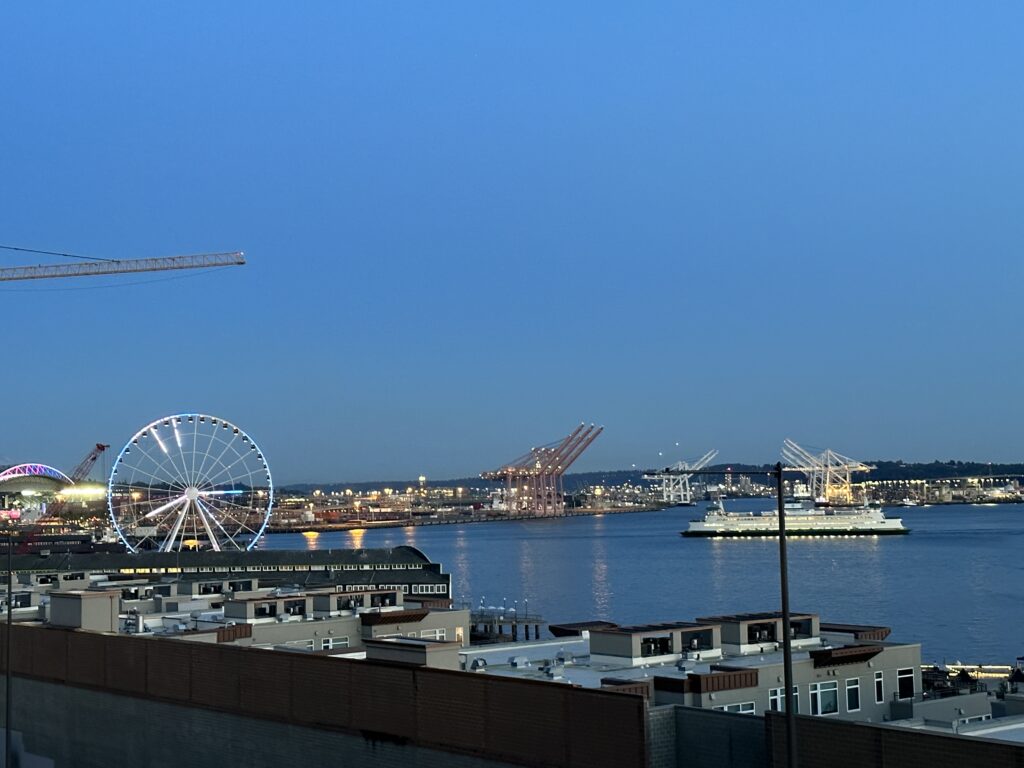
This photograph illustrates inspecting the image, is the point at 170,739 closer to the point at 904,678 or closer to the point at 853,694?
Result: the point at 853,694

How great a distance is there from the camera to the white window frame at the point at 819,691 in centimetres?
1636

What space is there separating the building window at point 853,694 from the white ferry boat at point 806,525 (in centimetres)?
11896

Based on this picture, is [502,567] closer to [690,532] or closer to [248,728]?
[690,532]

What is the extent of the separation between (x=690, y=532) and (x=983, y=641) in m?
93.8

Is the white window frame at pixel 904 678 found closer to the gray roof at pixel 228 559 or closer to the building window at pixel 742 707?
the building window at pixel 742 707

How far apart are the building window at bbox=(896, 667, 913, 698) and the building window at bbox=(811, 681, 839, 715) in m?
1.21

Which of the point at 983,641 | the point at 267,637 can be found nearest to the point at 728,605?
the point at 983,641

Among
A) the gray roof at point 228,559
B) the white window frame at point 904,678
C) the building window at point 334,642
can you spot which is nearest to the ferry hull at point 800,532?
the gray roof at point 228,559

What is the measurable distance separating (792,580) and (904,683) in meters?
61.9

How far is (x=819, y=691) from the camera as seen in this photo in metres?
16.5

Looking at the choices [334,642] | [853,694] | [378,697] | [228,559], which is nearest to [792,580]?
[228,559]

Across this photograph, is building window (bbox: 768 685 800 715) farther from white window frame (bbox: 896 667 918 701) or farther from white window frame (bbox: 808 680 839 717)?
white window frame (bbox: 896 667 918 701)

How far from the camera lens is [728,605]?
2499 inches

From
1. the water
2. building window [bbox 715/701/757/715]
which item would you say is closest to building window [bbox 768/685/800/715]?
building window [bbox 715/701/757/715]
